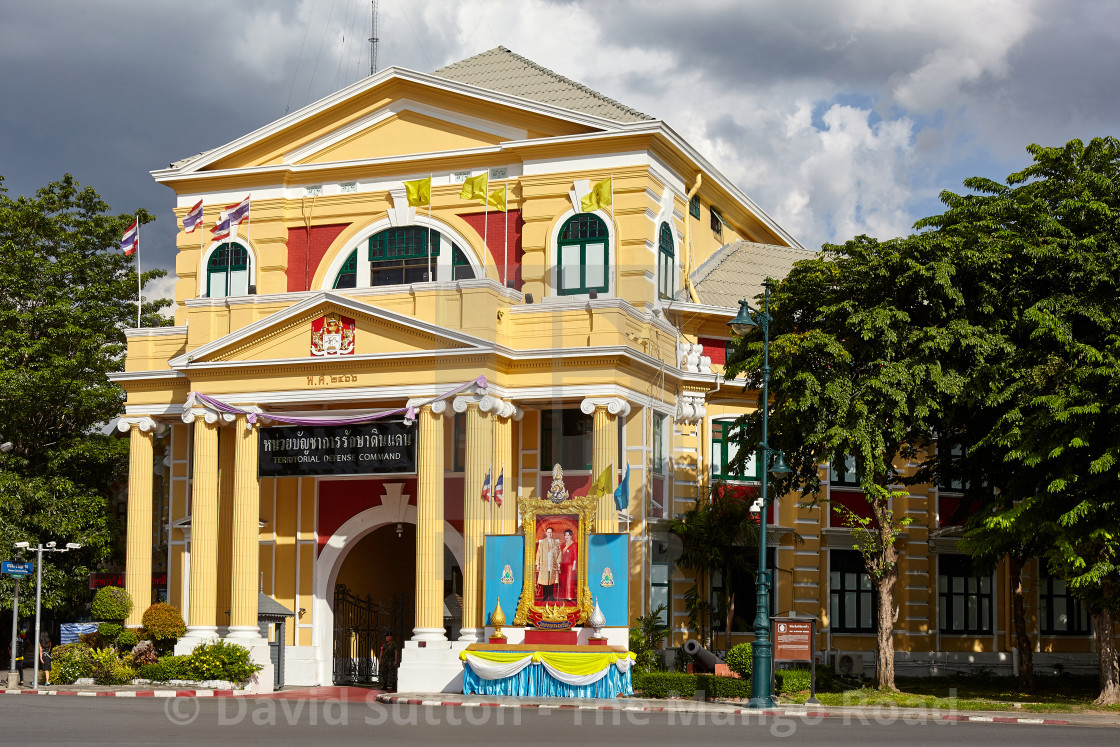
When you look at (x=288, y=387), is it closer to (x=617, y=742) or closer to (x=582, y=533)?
(x=582, y=533)

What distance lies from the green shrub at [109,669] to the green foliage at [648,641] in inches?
497

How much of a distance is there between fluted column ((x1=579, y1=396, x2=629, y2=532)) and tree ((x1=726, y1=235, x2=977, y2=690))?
3.14 metres

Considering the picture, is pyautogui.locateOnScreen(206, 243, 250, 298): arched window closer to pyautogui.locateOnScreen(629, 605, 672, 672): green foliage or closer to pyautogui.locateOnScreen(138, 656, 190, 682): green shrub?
pyautogui.locateOnScreen(138, 656, 190, 682): green shrub

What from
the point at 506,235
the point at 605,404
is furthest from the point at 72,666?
the point at 506,235

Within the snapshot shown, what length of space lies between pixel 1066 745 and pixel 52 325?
37067mm

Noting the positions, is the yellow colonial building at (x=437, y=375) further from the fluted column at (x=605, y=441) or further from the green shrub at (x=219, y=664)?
the green shrub at (x=219, y=664)

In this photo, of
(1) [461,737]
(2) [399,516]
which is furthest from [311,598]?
(1) [461,737]

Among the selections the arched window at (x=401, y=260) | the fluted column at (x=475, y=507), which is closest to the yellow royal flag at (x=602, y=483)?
the fluted column at (x=475, y=507)

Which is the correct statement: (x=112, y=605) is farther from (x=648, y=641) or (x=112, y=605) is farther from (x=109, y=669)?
(x=648, y=641)

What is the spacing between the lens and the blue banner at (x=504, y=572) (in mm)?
33781

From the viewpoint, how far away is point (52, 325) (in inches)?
1881

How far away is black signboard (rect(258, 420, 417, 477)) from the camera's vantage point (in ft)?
116

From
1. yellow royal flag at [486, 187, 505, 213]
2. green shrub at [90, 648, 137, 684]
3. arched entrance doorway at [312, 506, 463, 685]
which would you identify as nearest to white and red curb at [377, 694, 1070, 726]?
arched entrance doorway at [312, 506, 463, 685]

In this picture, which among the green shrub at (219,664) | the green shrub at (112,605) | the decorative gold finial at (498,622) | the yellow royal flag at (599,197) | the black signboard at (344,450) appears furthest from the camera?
the green shrub at (112,605)
